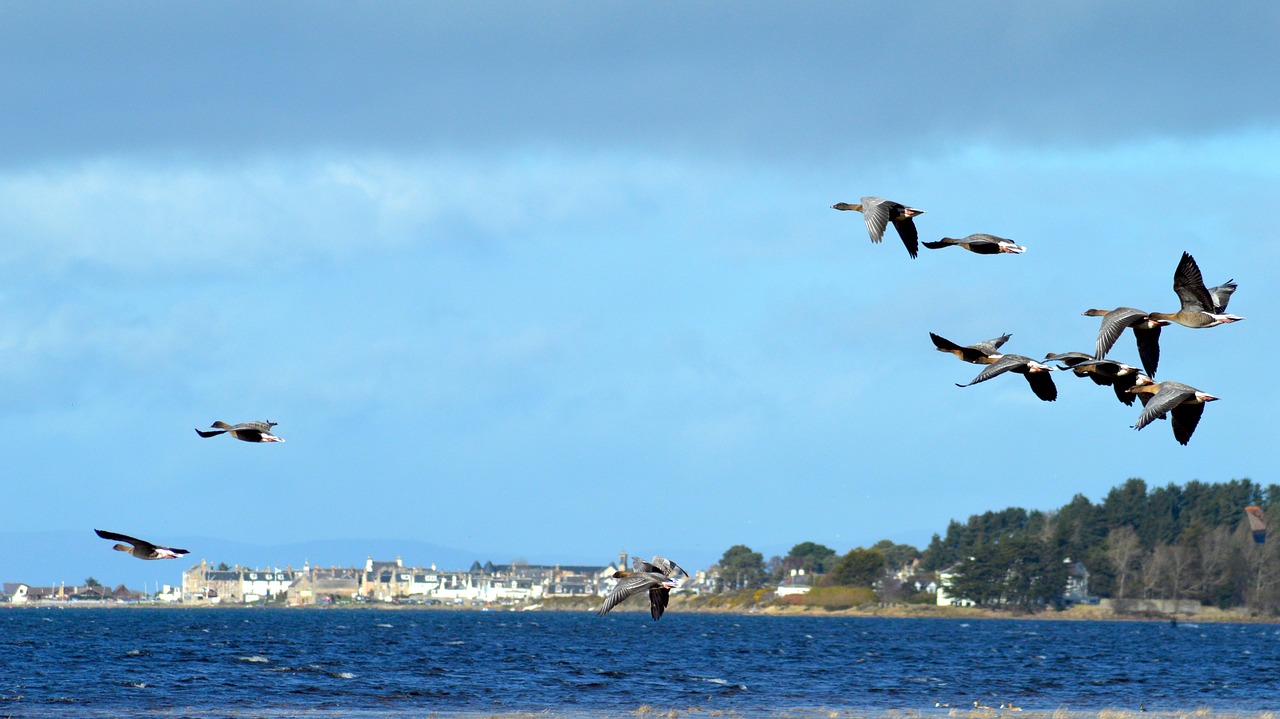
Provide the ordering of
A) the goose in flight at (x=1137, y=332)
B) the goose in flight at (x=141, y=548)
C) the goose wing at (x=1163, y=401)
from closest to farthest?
the goose wing at (x=1163, y=401) < the goose in flight at (x=1137, y=332) < the goose in flight at (x=141, y=548)

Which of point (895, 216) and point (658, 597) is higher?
point (895, 216)

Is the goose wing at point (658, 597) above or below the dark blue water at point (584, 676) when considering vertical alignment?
above

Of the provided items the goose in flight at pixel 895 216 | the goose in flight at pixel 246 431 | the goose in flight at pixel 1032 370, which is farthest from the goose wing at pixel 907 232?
the goose in flight at pixel 246 431

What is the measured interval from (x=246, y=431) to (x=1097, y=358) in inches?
507

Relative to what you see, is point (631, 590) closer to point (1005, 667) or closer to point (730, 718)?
point (730, 718)

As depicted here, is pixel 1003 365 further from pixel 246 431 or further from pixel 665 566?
pixel 246 431

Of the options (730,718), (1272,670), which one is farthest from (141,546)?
(1272,670)

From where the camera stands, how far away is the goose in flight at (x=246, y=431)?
23.5 m

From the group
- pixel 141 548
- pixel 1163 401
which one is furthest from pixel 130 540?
pixel 1163 401

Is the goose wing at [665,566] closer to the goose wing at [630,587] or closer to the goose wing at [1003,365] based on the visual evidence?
the goose wing at [630,587]

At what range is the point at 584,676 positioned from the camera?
230ft

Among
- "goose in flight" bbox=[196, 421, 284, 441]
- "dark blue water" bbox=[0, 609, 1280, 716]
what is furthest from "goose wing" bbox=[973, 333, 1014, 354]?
"dark blue water" bbox=[0, 609, 1280, 716]

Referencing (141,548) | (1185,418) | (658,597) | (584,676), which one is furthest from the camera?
(584,676)

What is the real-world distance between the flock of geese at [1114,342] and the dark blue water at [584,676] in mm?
30527
